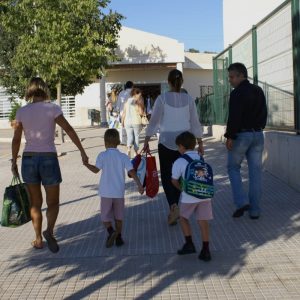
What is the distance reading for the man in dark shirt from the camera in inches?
251

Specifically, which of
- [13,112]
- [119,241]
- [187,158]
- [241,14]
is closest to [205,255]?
[187,158]

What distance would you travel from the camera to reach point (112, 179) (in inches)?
220

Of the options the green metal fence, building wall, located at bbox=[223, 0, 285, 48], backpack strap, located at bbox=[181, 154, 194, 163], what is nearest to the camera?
backpack strap, located at bbox=[181, 154, 194, 163]

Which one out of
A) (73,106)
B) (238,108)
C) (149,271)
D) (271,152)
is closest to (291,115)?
(271,152)

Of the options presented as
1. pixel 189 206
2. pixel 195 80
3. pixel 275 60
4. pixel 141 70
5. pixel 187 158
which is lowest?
pixel 189 206

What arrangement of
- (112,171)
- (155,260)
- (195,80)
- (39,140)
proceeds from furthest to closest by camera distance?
(195,80)
(112,171)
(39,140)
(155,260)

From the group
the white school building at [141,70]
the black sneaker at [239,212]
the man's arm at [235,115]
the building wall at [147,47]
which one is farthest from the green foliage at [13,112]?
the man's arm at [235,115]

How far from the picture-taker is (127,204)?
25.7ft

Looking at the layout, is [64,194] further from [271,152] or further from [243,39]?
[243,39]

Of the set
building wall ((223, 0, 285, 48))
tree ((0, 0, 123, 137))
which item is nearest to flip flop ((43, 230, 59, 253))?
building wall ((223, 0, 285, 48))

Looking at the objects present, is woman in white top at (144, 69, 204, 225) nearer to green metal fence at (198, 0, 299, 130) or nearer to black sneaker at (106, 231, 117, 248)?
black sneaker at (106, 231, 117, 248)

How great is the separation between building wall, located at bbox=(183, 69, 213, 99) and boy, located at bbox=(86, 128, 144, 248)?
32.2m

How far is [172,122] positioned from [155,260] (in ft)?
5.89

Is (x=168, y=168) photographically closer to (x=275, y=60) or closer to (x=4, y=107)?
(x=275, y=60)
